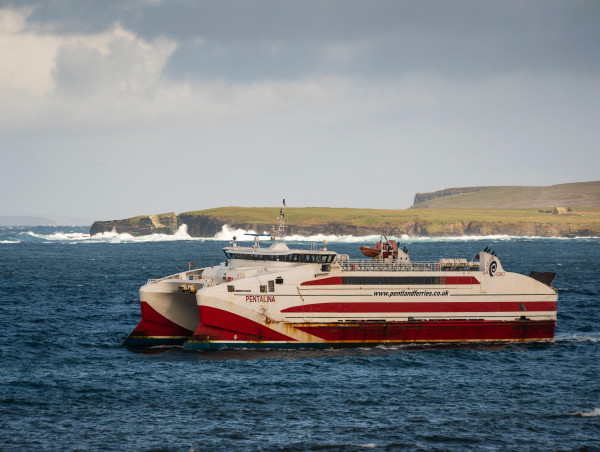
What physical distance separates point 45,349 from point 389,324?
19971 millimetres

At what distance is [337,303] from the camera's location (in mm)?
39344

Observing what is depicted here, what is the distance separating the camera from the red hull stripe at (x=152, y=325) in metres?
41.8

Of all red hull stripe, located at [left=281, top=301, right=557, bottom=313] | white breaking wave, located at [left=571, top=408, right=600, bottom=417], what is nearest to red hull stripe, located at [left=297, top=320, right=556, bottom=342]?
red hull stripe, located at [left=281, top=301, right=557, bottom=313]

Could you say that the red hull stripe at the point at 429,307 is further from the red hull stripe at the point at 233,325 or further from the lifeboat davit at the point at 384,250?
the lifeboat davit at the point at 384,250

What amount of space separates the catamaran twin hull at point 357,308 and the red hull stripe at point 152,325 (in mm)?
61

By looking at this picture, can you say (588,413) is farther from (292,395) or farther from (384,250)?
(384,250)

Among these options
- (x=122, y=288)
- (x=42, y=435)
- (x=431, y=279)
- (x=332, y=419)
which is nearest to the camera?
(x=42, y=435)

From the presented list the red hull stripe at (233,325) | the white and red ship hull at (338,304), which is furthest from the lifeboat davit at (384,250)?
the red hull stripe at (233,325)

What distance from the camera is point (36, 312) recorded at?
5297cm

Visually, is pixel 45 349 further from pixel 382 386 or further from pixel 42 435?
pixel 382 386

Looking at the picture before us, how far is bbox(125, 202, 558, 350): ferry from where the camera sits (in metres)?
38.6

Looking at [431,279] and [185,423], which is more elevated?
[431,279]

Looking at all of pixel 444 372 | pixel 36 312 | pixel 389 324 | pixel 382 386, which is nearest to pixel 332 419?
pixel 382 386

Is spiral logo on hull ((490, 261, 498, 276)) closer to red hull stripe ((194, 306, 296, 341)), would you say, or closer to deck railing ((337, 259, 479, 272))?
deck railing ((337, 259, 479, 272))
